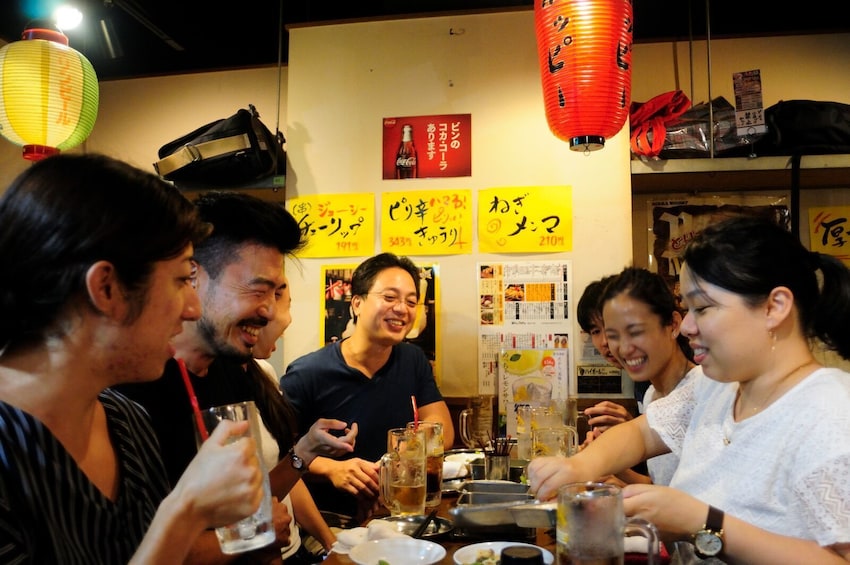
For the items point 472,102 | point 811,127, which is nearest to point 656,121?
point 811,127

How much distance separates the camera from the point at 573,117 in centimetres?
261

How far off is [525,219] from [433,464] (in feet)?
6.12

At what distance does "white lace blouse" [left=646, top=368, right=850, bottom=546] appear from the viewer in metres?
1.13

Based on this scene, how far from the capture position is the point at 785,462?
4.04 feet

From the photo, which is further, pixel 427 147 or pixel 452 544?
pixel 427 147

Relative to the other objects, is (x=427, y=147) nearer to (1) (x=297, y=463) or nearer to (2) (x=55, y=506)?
(1) (x=297, y=463)

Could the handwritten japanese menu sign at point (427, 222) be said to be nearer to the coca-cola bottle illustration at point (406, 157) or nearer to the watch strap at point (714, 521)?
the coca-cola bottle illustration at point (406, 157)

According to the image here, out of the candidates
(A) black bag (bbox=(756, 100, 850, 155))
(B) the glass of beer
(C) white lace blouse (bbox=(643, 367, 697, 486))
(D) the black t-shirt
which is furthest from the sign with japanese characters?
(D) the black t-shirt

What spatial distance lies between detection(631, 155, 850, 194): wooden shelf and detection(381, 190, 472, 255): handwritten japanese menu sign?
982mm

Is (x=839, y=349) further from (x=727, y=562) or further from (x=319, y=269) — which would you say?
(x=319, y=269)

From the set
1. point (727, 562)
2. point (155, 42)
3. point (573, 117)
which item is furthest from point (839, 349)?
point (155, 42)

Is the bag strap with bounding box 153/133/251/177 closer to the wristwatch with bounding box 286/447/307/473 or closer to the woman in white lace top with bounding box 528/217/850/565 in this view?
the wristwatch with bounding box 286/447/307/473

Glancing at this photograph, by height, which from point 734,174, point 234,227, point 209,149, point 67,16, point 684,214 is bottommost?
point 234,227

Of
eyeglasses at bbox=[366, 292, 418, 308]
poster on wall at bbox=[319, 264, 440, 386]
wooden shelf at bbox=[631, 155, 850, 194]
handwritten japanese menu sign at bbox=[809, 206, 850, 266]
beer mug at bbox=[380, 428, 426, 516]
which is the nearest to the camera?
beer mug at bbox=[380, 428, 426, 516]
